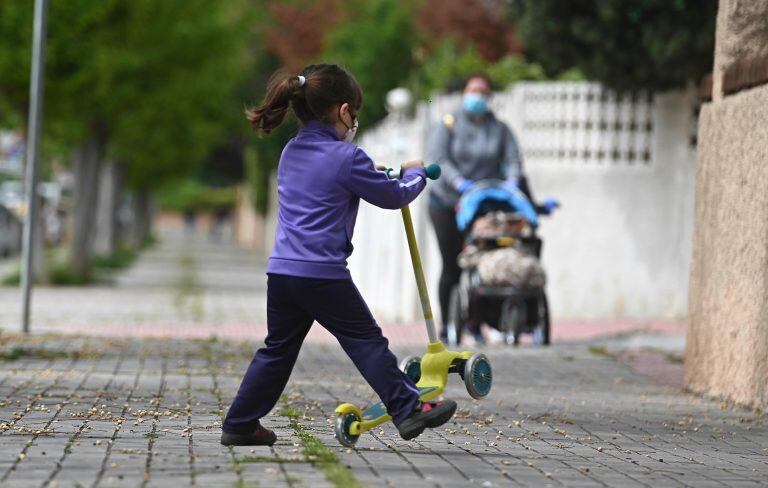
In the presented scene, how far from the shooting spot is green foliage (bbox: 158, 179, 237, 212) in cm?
7794

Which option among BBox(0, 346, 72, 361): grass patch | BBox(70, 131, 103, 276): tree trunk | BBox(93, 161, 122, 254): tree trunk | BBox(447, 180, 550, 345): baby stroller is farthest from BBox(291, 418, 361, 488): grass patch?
BBox(93, 161, 122, 254): tree trunk

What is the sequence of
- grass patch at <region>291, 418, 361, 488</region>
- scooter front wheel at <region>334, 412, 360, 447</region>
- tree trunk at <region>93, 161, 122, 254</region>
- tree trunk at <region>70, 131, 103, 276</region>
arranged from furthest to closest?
tree trunk at <region>93, 161, 122, 254</region>
tree trunk at <region>70, 131, 103, 276</region>
scooter front wheel at <region>334, 412, 360, 447</region>
grass patch at <region>291, 418, 361, 488</region>

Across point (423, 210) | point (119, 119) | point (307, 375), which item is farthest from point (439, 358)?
point (119, 119)

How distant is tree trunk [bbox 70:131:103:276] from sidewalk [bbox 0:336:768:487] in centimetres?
1401

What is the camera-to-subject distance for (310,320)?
6.43m

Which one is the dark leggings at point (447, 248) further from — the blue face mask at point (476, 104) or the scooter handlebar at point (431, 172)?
the scooter handlebar at point (431, 172)

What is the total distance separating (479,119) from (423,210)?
3.26m

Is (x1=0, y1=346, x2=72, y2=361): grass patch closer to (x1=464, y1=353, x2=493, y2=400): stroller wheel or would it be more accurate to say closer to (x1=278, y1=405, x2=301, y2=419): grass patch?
(x1=278, y1=405, x2=301, y2=419): grass patch

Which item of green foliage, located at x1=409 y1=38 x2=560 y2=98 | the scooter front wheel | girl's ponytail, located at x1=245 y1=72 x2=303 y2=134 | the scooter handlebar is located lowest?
the scooter front wheel

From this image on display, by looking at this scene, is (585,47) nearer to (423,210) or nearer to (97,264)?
(423,210)

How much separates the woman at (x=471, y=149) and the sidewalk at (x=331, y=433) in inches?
90.1

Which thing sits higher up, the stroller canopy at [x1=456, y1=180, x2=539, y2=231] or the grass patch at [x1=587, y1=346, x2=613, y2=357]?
the stroller canopy at [x1=456, y1=180, x2=539, y2=231]

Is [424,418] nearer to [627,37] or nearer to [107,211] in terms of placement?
[627,37]

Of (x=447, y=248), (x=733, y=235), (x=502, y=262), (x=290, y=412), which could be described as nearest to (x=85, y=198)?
(x=447, y=248)
